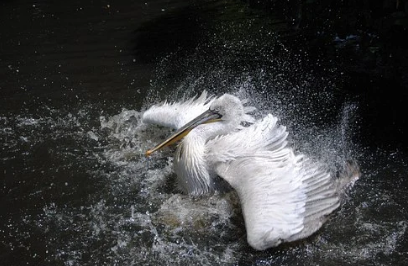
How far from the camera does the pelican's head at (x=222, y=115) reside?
5305mm

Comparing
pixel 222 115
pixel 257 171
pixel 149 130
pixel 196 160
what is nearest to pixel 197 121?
pixel 222 115

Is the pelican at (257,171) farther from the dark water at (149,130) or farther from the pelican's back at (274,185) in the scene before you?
the dark water at (149,130)

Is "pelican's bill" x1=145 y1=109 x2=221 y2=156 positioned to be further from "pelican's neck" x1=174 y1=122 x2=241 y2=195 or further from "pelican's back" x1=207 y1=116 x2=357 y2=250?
"pelican's back" x1=207 y1=116 x2=357 y2=250

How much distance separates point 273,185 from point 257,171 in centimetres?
21

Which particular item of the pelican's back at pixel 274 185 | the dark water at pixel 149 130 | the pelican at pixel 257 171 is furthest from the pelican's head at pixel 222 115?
the dark water at pixel 149 130

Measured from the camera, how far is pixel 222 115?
532 centimetres

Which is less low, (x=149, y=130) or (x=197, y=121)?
(x=197, y=121)

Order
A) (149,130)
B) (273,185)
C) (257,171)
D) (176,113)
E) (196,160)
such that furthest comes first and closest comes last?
(149,130) < (176,113) < (196,160) < (257,171) < (273,185)

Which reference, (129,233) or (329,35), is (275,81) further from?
(129,233)

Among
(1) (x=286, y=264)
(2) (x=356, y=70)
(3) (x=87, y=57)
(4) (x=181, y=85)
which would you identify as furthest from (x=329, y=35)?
(1) (x=286, y=264)

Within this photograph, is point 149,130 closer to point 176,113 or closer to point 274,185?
point 176,113

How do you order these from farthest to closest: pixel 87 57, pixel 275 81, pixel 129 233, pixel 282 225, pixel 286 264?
pixel 87 57 < pixel 275 81 < pixel 129 233 < pixel 286 264 < pixel 282 225

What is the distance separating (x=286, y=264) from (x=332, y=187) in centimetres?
89

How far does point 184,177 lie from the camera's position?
5227 mm
